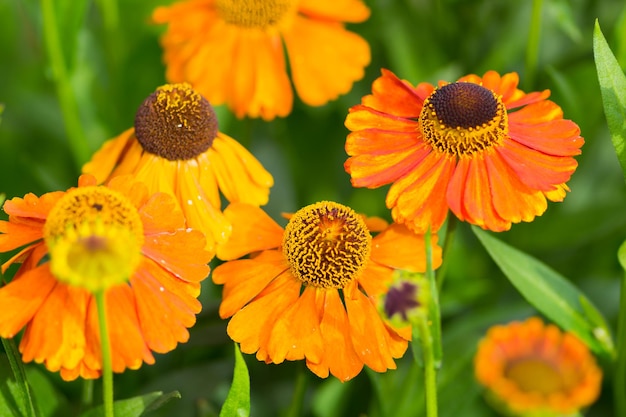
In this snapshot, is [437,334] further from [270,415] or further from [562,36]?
→ [562,36]

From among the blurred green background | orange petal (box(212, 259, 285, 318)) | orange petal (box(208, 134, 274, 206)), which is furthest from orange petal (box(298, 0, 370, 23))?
orange petal (box(212, 259, 285, 318))

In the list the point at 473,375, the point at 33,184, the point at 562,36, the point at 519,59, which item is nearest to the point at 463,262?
the point at 473,375

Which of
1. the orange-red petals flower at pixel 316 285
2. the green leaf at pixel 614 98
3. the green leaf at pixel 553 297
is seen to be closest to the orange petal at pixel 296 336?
the orange-red petals flower at pixel 316 285

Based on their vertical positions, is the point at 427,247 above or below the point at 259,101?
above

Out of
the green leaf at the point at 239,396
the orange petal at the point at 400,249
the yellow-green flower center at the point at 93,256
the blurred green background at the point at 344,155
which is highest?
the yellow-green flower center at the point at 93,256

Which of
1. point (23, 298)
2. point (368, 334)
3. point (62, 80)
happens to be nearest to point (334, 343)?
point (368, 334)

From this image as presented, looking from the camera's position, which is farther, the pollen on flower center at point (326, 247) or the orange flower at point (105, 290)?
the pollen on flower center at point (326, 247)

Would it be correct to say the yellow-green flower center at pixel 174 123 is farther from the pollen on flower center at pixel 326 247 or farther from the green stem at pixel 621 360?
the green stem at pixel 621 360
